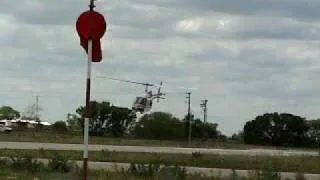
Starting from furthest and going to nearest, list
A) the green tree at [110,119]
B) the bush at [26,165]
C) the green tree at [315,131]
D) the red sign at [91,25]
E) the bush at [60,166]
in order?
the green tree at [110,119]
the green tree at [315,131]
the bush at [60,166]
the bush at [26,165]
the red sign at [91,25]

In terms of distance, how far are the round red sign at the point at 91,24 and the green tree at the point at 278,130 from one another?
331 ft

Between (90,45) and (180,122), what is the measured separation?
112 meters

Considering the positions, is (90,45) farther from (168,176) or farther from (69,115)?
(69,115)

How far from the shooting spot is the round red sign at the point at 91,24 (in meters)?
11.8

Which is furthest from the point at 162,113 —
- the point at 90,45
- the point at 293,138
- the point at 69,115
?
the point at 90,45

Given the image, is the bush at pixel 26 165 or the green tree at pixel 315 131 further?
the green tree at pixel 315 131

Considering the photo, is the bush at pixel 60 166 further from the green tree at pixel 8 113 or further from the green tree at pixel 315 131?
the green tree at pixel 8 113

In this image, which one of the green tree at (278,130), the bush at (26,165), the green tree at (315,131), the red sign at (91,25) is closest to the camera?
the red sign at (91,25)

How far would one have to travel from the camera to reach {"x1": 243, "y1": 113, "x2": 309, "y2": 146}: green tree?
366 feet

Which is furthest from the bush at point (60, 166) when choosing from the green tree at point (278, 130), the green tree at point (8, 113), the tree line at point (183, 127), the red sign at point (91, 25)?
the green tree at point (8, 113)

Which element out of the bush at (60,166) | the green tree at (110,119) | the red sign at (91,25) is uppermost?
the green tree at (110,119)

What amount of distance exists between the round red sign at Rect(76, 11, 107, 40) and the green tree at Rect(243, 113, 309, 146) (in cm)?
10075

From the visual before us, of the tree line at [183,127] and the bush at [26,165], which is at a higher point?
the tree line at [183,127]

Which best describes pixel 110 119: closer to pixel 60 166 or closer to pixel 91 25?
pixel 60 166
